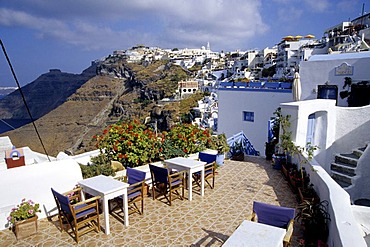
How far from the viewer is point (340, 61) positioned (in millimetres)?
9398

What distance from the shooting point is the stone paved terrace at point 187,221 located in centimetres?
365

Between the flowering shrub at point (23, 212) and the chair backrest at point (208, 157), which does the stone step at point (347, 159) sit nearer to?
the chair backrest at point (208, 157)

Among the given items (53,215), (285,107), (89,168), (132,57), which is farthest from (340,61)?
(132,57)

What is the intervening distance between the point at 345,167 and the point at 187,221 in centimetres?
527

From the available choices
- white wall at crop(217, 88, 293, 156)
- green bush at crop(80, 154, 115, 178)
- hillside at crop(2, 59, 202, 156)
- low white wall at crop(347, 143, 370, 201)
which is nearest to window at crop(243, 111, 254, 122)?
white wall at crop(217, 88, 293, 156)

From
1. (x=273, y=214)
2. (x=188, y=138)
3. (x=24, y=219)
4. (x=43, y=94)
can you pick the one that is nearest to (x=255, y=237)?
(x=273, y=214)

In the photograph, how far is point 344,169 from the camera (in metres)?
7.18

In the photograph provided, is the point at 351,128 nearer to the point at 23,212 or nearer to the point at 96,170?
the point at 96,170

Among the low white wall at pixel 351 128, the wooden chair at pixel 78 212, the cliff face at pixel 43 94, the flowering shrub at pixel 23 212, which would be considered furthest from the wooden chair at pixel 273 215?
the cliff face at pixel 43 94

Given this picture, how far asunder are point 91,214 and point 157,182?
136 centimetres

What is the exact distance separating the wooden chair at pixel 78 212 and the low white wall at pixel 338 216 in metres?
2.99

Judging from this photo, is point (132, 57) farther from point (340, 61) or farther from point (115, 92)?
point (340, 61)

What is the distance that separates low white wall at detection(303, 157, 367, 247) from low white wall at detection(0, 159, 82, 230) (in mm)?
3969

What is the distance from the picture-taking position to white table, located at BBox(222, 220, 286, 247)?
2473 millimetres
